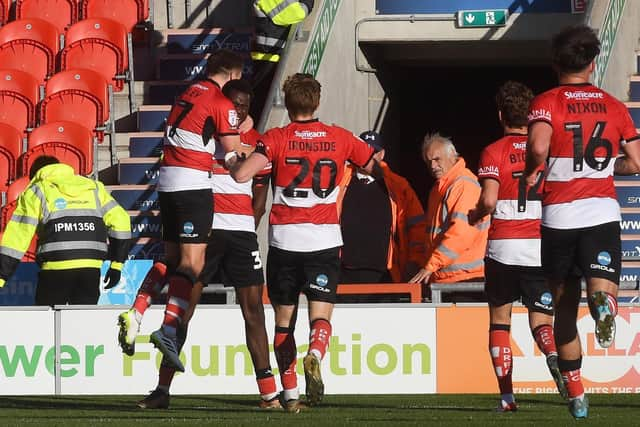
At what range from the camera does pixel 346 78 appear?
17641 mm

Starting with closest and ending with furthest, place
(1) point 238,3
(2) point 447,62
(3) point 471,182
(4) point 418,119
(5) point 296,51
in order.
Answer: (3) point 471,182
(5) point 296,51
(1) point 238,3
(2) point 447,62
(4) point 418,119

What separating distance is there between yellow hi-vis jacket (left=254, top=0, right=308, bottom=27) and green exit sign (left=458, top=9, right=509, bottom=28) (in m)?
2.40

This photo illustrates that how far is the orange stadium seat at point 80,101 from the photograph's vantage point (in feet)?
58.0

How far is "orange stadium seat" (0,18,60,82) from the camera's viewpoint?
1867cm

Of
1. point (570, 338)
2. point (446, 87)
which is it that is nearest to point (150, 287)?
point (570, 338)

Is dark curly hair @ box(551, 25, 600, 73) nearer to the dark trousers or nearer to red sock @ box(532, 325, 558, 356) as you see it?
red sock @ box(532, 325, 558, 356)

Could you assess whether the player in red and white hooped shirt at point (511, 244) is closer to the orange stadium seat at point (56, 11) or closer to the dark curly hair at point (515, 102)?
the dark curly hair at point (515, 102)

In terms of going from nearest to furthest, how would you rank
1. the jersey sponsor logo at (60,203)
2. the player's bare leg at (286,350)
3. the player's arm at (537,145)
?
the player's arm at (537,145) < the player's bare leg at (286,350) < the jersey sponsor logo at (60,203)

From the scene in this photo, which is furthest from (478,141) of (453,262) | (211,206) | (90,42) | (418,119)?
(211,206)

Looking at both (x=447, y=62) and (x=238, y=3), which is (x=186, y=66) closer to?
(x=238, y=3)

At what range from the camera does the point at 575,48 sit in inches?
332

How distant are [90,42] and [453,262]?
720 centimetres

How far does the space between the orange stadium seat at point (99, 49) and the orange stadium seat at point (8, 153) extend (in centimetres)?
146

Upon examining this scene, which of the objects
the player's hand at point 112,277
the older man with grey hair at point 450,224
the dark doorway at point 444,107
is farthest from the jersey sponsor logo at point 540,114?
the dark doorway at point 444,107
